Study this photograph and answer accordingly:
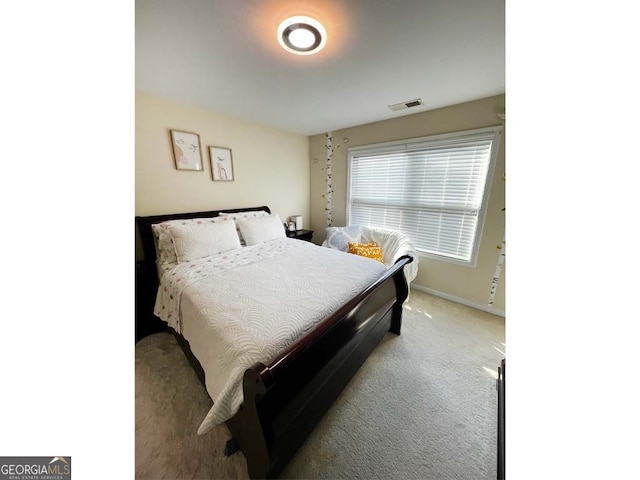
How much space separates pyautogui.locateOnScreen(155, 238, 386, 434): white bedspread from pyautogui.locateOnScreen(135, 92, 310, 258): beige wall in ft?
2.84

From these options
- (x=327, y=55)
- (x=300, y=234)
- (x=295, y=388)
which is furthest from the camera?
(x=300, y=234)

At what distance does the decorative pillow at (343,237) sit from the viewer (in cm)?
293

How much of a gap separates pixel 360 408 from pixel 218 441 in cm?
85

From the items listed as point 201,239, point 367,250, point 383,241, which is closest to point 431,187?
point 383,241

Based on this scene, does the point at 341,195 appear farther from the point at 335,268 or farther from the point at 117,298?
the point at 117,298

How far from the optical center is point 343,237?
296cm

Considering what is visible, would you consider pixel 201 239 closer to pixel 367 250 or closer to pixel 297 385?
pixel 297 385

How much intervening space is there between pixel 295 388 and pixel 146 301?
1.79 m

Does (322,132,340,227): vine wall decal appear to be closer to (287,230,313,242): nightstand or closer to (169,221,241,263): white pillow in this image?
(287,230,313,242): nightstand

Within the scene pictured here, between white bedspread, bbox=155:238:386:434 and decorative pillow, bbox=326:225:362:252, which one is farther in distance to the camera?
decorative pillow, bbox=326:225:362:252

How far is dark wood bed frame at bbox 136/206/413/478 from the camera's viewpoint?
2.71 ft

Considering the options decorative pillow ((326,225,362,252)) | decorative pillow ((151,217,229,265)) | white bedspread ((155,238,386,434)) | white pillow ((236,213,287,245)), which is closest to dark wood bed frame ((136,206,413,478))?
white bedspread ((155,238,386,434))

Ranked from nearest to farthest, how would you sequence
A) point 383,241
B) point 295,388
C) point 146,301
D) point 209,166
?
point 295,388 < point 146,301 < point 209,166 < point 383,241
